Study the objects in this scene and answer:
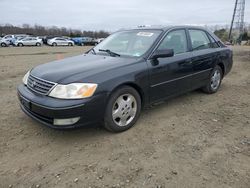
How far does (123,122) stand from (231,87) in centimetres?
399

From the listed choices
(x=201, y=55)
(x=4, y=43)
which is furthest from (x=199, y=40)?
(x=4, y=43)

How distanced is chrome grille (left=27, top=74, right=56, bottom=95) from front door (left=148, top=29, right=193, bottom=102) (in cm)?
159

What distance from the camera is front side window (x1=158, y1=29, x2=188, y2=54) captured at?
14.1ft

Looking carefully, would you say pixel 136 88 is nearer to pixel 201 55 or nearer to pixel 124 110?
pixel 124 110

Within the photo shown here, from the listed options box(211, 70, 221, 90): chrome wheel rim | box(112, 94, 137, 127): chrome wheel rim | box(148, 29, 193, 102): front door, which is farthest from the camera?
box(211, 70, 221, 90): chrome wheel rim

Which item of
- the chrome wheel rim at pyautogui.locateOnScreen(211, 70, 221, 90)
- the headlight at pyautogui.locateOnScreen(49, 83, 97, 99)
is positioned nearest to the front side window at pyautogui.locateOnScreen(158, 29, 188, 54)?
the chrome wheel rim at pyautogui.locateOnScreen(211, 70, 221, 90)

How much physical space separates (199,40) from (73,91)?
10.5ft

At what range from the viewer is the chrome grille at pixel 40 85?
3.30 meters

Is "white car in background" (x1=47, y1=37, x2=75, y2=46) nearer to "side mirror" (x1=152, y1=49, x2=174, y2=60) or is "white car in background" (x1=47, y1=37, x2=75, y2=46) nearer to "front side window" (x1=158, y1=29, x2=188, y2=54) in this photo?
"front side window" (x1=158, y1=29, x2=188, y2=54)

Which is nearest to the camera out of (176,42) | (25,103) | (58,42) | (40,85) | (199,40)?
(40,85)

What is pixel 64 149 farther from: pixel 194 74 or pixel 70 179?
pixel 194 74

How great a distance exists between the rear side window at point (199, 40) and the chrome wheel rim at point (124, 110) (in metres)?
1.97

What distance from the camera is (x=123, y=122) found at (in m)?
3.78

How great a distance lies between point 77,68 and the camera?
3.64 meters
